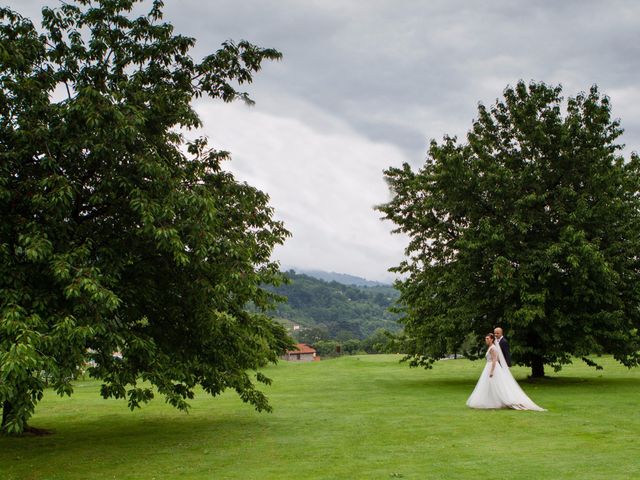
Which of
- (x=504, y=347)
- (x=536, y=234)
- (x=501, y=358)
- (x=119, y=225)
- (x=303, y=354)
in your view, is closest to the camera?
(x=119, y=225)

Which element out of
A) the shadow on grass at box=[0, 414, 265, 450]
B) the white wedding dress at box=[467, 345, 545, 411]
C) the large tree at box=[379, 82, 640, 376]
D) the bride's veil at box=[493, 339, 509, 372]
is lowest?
the shadow on grass at box=[0, 414, 265, 450]

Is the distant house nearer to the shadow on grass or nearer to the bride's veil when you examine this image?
the shadow on grass

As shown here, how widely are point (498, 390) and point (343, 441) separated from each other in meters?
7.33

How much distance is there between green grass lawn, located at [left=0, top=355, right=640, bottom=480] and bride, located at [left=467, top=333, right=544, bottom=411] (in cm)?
70

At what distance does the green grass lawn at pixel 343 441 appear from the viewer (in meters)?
12.2

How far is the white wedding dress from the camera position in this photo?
20.5 m

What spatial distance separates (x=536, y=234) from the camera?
31.0 m

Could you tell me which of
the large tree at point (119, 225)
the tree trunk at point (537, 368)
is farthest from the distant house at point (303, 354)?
the large tree at point (119, 225)

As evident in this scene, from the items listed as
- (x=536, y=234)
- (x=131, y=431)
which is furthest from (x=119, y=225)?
(x=536, y=234)

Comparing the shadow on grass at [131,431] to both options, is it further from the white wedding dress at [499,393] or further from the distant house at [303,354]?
the distant house at [303,354]

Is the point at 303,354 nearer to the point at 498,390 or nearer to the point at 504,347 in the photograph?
the point at 504,347

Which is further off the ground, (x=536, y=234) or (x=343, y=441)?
(x=536, y=234)

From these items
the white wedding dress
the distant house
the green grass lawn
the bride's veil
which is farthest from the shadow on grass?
the distant house

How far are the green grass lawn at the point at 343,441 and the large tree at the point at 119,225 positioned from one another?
1.51 m
